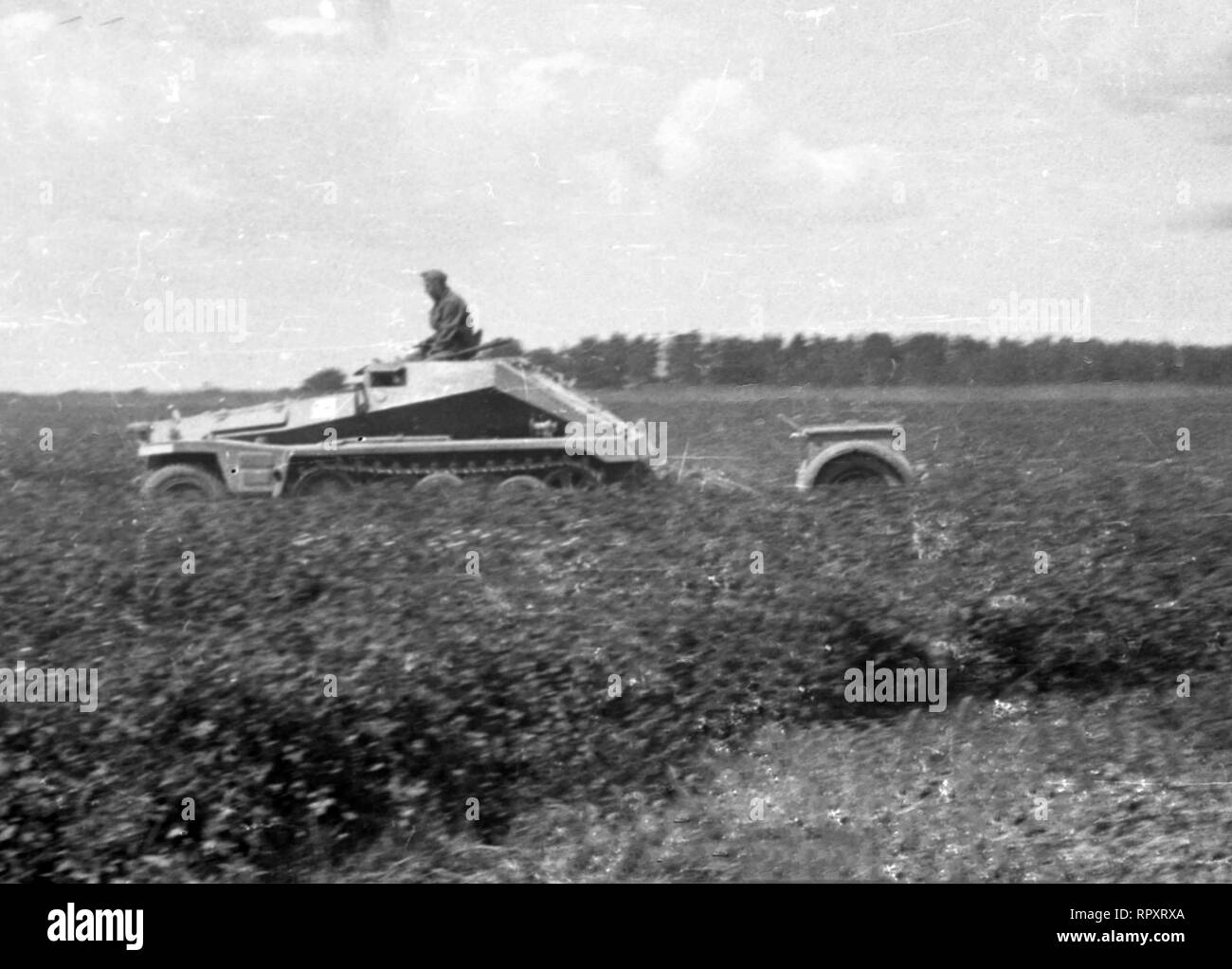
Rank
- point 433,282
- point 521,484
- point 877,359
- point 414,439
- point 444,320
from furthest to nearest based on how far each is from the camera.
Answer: point 414,439
point 521,484
point 444,320
point 877,359
point 433,282

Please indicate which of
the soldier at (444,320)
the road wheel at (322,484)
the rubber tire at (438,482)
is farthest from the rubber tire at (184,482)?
the soldier at (444,320)

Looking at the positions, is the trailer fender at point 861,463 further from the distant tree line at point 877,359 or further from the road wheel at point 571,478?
the road wheel at point 571,478

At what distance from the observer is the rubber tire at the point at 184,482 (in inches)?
360

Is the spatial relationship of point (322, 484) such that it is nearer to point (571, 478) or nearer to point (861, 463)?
point (571, 478)

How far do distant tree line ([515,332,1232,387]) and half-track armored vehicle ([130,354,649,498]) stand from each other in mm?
887

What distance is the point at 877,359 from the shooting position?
330 inches

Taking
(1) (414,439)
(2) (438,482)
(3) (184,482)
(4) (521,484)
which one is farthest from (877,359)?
(3) (184,482)

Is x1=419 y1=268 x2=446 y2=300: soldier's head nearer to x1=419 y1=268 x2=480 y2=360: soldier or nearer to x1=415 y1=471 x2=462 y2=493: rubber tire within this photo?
x1=419 y1=268 x2=480 y2=360: soldier

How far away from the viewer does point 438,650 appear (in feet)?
24.3

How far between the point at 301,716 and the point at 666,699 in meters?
1.67

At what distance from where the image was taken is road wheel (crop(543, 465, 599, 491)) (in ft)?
31.8

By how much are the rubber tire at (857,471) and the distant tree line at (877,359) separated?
0.45 m

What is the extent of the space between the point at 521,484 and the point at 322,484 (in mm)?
1251

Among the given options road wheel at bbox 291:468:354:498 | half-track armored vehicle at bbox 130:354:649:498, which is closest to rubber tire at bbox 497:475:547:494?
half-track armored vehicle at bbox 130:354:649:498
